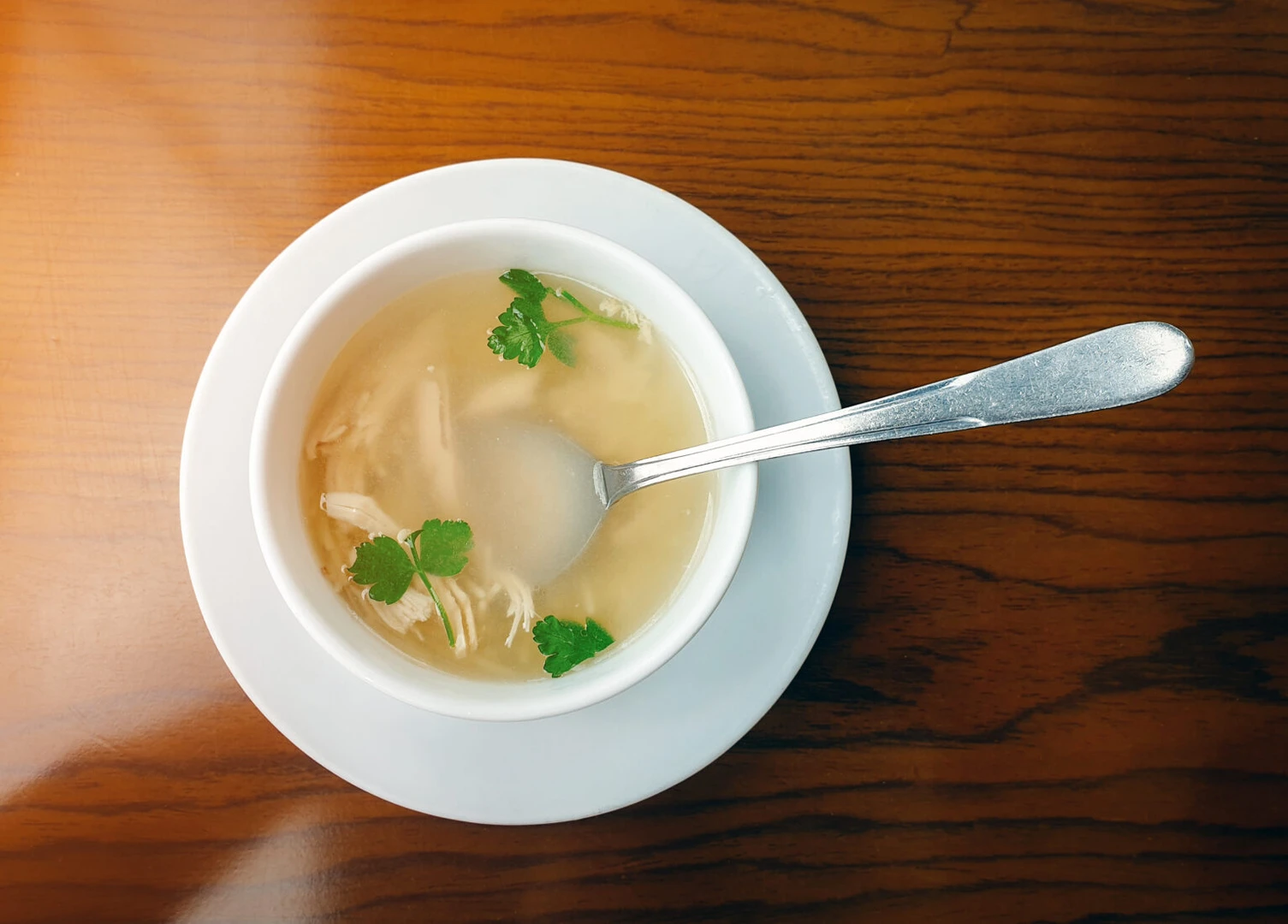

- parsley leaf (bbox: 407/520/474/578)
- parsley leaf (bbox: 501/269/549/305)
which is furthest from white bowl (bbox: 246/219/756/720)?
parsley leaf (bbox: 407/520/474/578)

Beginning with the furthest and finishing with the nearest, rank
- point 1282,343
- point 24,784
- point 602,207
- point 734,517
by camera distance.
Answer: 1. point 1282,343
2. point 24,784
3. point 602,207
4. point 734,517

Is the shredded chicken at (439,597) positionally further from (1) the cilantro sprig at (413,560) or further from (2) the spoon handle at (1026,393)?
(2) the spoon handle at (1026,393)

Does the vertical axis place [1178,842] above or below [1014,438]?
below

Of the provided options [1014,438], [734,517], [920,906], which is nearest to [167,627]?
[734,517]

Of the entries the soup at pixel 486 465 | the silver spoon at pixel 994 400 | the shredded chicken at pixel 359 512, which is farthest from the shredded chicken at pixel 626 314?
the shredded chicken at pixel 359 512

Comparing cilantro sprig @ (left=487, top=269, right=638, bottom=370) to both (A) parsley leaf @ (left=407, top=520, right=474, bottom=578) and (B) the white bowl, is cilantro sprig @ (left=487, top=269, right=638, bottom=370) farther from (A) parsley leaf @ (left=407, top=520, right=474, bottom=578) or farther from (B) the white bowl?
(A) parsley leaf @ (left=407, top=520, right=474, bottom=578)

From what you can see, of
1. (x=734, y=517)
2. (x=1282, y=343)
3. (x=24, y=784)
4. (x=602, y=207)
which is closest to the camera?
(x=734, y=517)

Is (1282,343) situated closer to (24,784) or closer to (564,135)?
(564,135)
